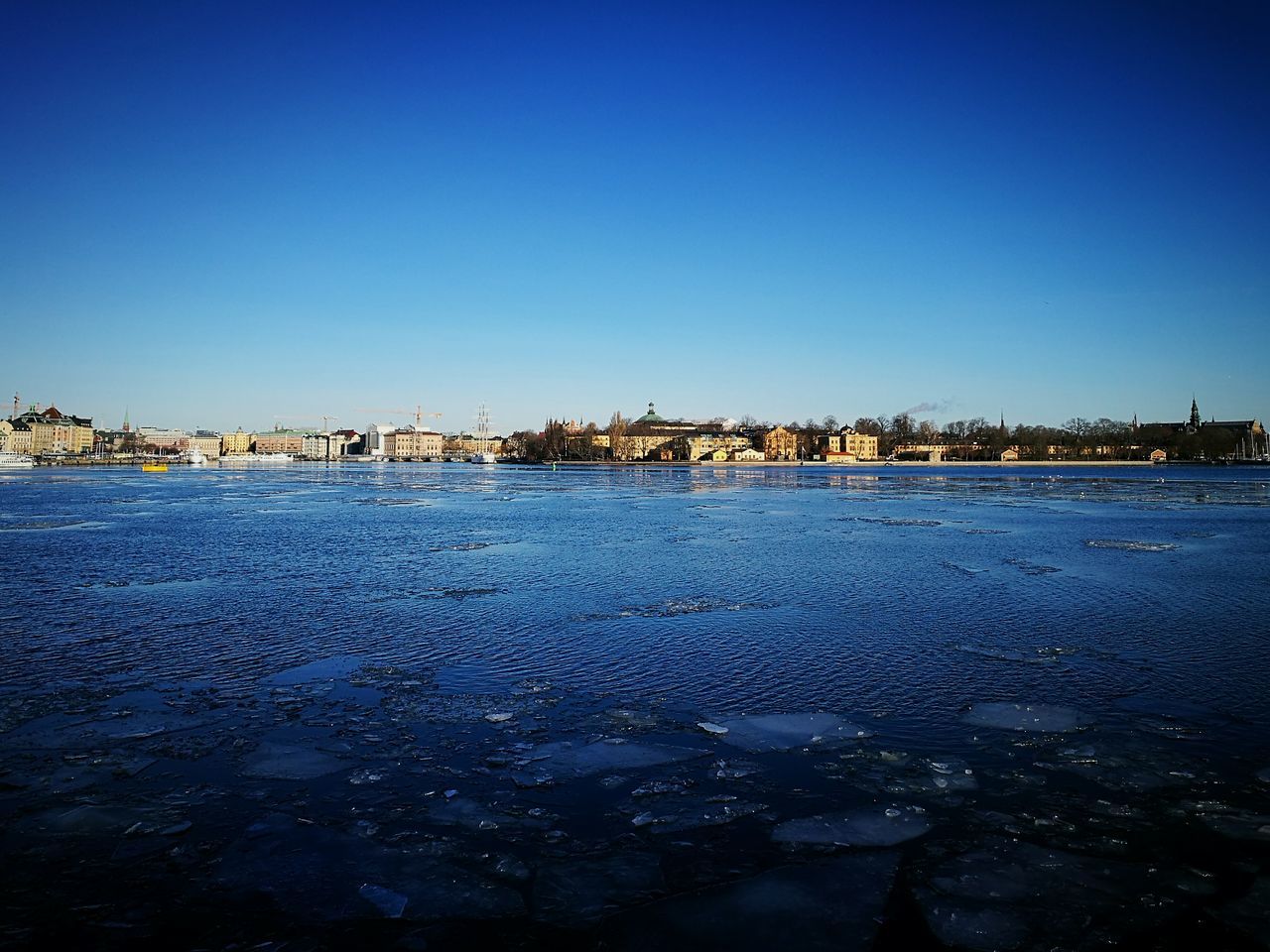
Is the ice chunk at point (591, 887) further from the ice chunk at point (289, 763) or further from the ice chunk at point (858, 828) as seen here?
the ice chunk at point (289, 763)

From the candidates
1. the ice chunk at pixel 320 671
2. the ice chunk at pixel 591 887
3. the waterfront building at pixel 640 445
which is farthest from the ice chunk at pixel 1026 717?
the waterfront building at pixel 640 445

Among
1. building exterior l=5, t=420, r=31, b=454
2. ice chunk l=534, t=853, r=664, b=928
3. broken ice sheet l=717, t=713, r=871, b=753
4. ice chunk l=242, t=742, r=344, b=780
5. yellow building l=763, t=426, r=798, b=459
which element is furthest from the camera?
yellow building l=763, t=426, r=798, b=459

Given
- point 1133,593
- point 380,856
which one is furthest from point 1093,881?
point 1133,593

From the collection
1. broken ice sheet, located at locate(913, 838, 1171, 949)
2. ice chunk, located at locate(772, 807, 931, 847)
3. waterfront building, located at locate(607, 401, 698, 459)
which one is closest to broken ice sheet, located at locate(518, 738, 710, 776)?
ice chunk, located at locate(772, 807, 931, 847)

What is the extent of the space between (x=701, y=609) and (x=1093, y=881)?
7180mm

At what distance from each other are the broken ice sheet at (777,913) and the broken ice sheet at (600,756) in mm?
1626

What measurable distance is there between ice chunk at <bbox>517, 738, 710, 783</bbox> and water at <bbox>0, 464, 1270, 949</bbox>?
0.03 meters

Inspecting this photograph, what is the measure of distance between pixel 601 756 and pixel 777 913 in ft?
7.05

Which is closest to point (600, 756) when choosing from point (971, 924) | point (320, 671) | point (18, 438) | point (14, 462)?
point (971, 924)

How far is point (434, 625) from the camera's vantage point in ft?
32.5

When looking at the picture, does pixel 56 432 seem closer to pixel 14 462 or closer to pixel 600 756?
pixel 14 462

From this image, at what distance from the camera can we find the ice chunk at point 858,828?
4.41m

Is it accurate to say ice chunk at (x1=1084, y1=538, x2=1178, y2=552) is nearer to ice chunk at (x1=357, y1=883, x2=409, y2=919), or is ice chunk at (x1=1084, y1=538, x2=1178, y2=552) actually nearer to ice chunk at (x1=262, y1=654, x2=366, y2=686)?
ice chunk at (x1=262, y1=654, x2=366, y2=686)

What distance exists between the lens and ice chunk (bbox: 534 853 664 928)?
12.0 feet
